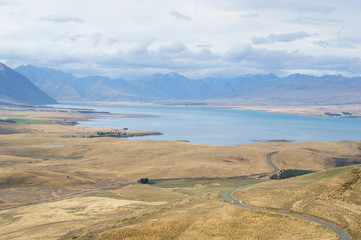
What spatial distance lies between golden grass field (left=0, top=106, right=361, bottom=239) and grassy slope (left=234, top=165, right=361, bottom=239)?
4.29 meters

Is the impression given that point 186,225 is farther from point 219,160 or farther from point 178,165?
point 219,160

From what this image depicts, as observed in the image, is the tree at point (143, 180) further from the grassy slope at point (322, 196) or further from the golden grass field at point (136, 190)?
the grassy slope at point (322, 196)

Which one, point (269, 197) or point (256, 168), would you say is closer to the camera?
point (269, 197)

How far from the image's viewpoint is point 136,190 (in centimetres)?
11125

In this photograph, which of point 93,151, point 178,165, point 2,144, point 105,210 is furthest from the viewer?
point 2,144

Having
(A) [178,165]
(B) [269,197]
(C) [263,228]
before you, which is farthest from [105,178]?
(C) [263,228]

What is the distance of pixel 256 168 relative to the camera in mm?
150625

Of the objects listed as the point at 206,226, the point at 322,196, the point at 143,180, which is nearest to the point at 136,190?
the point at 143,180

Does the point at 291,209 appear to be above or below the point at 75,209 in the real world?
above

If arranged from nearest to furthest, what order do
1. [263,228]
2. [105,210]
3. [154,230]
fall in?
1. [263,228]
2. [154,230]
3. [105,210]

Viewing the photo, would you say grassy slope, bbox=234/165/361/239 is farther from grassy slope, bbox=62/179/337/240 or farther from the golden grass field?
the golden grass field

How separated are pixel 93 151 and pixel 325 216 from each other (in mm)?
136256

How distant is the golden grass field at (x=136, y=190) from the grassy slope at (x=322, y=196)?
14.1 feet

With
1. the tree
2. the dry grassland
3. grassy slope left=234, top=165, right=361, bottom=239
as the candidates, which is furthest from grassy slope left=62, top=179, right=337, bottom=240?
the tree
